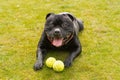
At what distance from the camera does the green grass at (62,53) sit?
4.84m

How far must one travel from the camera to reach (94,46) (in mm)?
5703

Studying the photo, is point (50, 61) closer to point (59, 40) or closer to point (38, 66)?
point (38, 66)

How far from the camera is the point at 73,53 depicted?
17.0ft

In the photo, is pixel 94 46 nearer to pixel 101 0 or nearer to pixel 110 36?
pixel 110 36

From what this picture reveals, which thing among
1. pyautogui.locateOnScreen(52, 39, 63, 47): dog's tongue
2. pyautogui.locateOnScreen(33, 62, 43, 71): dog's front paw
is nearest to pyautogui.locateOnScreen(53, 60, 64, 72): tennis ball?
pyautogui.locateOnScreen(33, 62, 43, 71): dog's front paw

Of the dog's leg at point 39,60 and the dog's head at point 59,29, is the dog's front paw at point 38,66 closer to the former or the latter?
the dog's leg at point 39,60

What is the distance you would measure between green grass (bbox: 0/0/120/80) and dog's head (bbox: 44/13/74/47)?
36 cm

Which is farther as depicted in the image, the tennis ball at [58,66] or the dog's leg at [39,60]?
the dog's leg at [39,60]

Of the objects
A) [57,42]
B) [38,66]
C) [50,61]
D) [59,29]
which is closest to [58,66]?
[50,61]

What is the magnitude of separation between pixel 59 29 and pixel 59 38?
0.16 metres

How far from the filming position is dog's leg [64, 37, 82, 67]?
4.98 metres

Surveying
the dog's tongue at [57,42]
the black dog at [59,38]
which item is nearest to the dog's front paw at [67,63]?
the black dog at [59,38]

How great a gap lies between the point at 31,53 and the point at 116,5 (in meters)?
3.27

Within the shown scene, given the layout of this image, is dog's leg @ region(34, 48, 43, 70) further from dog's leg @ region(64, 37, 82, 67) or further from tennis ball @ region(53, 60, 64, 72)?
dog's leg @ region(64, 37, 82, 67)
